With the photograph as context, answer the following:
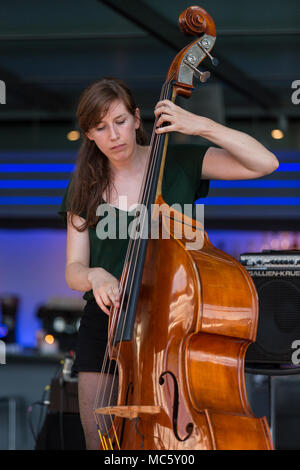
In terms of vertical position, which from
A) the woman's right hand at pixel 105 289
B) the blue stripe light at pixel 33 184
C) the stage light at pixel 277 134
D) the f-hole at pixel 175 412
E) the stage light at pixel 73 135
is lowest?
the f-hole at pixel 175 412

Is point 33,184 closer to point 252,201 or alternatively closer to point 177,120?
point 252,201

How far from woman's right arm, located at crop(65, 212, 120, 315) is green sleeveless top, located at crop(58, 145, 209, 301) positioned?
0.03 m

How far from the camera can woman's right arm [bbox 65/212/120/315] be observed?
1714mm

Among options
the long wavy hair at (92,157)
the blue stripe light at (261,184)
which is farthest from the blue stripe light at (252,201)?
the long wavy hair at (92,157)

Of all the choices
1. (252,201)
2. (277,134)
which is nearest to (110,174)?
(252,201)

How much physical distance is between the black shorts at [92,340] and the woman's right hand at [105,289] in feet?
0.62

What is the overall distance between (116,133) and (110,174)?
0.61ft

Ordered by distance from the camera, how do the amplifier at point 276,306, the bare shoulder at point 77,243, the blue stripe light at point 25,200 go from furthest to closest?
the blue stripe light at point 25,200 < the amplifier at point 276,306 < the bare shoulder at point 77,243

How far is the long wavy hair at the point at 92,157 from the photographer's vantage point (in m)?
1.86

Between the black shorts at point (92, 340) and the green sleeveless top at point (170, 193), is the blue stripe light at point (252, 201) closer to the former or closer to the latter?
the green sleeveless top at point (170, 193)

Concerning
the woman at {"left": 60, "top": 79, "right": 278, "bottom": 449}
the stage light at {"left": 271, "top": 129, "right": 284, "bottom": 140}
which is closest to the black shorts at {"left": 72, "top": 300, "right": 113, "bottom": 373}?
the woman at {"left": 60, "top": 79, "right": 278, "bottom": 449}

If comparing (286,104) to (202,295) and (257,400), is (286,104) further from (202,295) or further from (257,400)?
(202,295)

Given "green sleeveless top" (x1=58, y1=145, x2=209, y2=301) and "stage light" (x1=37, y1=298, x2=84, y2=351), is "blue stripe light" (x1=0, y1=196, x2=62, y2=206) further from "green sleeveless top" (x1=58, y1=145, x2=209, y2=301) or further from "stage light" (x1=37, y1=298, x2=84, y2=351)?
"green sleeveless top" (x1=58, y1=145, x2=209, y2=301)
